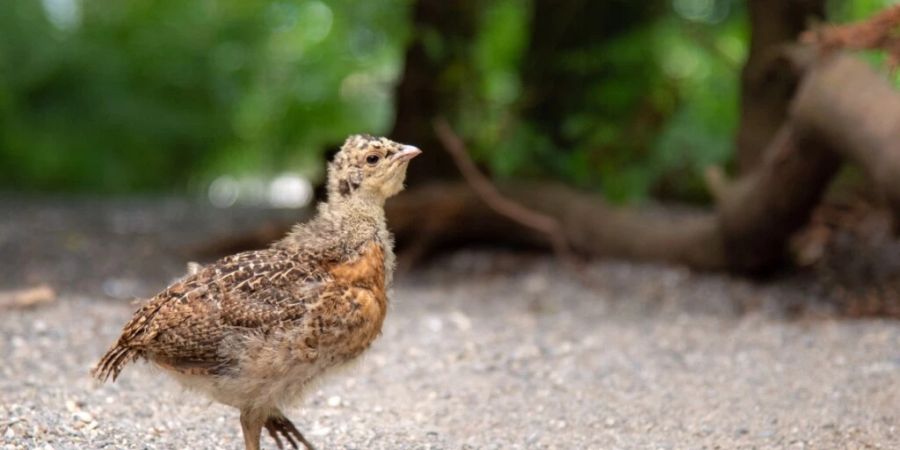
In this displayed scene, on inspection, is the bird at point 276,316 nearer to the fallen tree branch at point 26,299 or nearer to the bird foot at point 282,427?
the bird foot at point 282,427

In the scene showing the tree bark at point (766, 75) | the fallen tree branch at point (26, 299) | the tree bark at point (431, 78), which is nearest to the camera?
the fallen tree branch at point (26, 299)

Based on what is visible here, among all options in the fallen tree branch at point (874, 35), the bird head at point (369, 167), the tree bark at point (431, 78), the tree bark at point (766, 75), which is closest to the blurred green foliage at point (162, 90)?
Answer: the tree bark at point (431, 78)

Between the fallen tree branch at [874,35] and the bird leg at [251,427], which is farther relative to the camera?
the fallen tree branch at [874,35]

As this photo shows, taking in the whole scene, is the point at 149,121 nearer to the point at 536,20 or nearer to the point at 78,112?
the point at 78,112

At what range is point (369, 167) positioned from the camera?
4.54 metres

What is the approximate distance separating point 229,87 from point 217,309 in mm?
11380

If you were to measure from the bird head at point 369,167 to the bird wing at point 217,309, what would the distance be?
1.25ft

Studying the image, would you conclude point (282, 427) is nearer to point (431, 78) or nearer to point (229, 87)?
point (431, 78)

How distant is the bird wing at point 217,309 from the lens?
413 cm

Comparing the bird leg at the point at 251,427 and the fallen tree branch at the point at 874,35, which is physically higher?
the fallen tree branch at the point at 874,35

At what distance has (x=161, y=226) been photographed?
1174 cm

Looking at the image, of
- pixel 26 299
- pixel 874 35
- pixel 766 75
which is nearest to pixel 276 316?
pixel 26 299

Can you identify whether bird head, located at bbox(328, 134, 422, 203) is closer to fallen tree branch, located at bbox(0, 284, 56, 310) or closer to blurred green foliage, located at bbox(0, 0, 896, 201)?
fallen tree branch, located at bbox(0, 284, 56, 310)

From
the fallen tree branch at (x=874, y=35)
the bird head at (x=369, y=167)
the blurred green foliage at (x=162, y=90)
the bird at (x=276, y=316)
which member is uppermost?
the fallen tree branch at (x=874, y=35)
